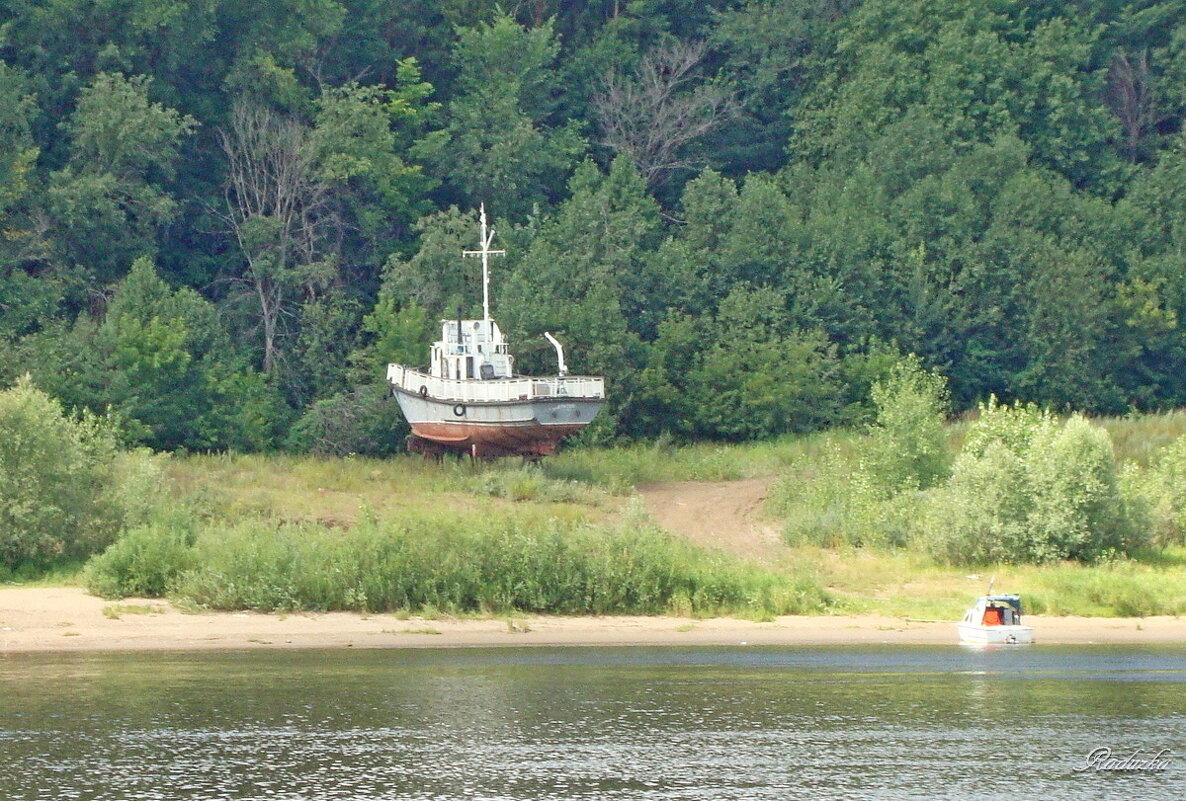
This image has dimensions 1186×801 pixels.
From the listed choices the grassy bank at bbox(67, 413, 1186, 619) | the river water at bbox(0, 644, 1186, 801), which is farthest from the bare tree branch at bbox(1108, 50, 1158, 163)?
the river water at bbox(0, 644, 1186, 801)

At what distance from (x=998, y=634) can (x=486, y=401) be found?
18.0m

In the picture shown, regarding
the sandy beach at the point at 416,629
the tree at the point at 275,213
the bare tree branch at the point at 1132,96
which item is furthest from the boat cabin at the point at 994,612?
the bare tree branch at the point at 1132,96

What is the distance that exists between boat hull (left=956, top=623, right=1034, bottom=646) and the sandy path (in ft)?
23.1

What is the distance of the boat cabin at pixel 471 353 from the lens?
4500 cm

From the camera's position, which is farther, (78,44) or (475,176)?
(475,176)

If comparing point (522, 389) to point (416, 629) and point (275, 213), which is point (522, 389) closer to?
point (416, 629)

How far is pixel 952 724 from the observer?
2297 cm

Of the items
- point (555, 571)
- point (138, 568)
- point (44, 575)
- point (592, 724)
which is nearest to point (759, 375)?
point (555, 571)

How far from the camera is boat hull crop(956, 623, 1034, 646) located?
28.1 meters

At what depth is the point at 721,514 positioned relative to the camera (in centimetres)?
4084

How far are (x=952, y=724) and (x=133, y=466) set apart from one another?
1932 centimetres

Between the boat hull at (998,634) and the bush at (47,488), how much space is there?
1536 centimetres

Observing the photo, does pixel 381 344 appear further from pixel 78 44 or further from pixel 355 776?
pixel 355 776

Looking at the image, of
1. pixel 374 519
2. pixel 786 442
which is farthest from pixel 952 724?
pixel 786 442
